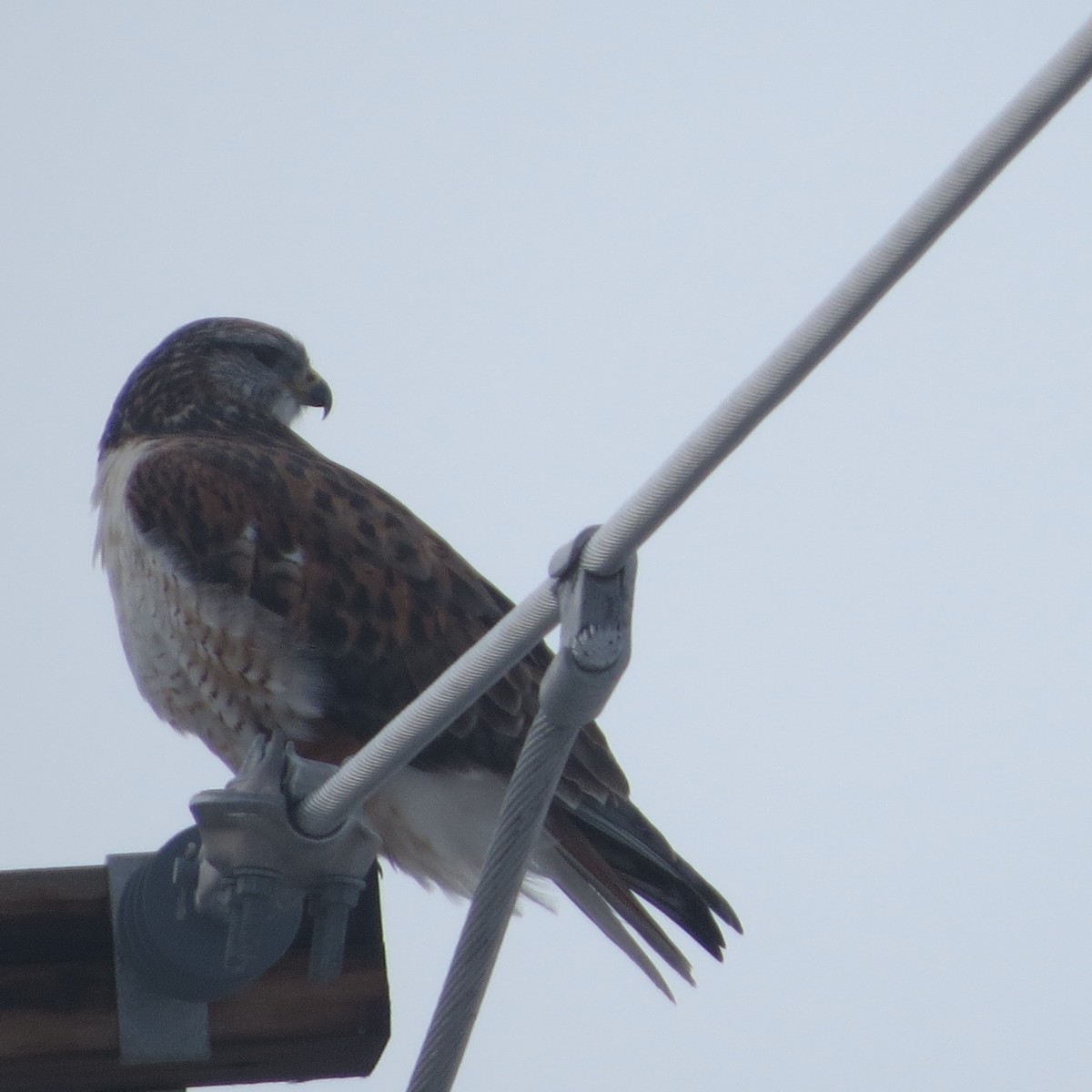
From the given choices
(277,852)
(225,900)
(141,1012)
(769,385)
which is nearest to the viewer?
(769,385)

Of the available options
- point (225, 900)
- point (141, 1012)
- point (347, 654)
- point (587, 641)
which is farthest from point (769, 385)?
point (347, 654)

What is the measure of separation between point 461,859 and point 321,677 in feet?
1.87

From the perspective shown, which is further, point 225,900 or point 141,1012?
point 141,1012

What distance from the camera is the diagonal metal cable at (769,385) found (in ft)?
6.02

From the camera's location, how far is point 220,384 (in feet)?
20.0

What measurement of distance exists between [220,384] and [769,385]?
4250 millimetres

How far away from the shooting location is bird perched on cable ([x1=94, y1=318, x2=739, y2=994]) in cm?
475

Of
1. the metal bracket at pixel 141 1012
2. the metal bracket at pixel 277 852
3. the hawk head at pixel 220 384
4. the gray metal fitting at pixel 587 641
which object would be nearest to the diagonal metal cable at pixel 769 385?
the gray metal fitting at pixel 587 641

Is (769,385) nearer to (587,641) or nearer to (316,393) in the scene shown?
(587,641)

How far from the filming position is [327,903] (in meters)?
2.92

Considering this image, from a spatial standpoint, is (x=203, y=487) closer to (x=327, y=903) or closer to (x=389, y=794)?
(x=389, y=794)

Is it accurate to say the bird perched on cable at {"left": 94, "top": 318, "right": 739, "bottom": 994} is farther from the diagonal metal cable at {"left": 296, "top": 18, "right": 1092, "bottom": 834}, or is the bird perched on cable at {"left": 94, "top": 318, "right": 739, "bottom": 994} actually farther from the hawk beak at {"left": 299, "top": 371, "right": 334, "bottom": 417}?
the diagonal metal cable at {"left": 296, "top": 18, "right": 1092, "bottom": 834}

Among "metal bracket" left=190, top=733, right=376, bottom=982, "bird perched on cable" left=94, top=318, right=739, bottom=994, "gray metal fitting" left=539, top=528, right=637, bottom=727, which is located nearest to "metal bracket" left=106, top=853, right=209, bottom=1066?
"metal bracket" left=190, top=733, right=376, bottom=982

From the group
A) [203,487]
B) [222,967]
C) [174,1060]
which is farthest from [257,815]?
[203,487]
